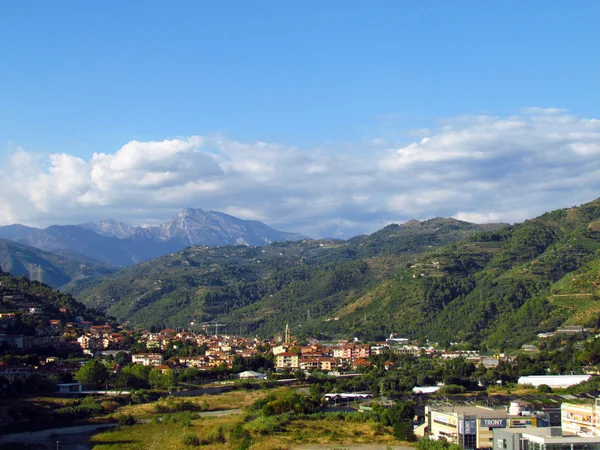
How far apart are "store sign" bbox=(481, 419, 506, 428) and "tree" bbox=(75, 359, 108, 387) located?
132 ft

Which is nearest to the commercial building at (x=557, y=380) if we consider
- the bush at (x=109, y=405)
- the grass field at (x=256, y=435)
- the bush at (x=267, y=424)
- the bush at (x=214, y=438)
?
the grass field at (x=256, y=435)

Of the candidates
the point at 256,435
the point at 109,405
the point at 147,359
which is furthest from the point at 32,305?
the point at 256,435

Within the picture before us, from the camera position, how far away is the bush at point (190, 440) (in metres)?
47.0

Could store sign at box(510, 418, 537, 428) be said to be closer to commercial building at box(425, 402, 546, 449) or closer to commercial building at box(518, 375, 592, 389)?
commercial building at box(425, 402, 546, 449)

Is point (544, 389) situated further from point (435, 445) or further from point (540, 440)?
point (540, 440)

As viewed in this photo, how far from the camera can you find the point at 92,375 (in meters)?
69.6

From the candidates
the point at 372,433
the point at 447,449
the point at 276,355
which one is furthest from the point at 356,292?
the point at 447,449

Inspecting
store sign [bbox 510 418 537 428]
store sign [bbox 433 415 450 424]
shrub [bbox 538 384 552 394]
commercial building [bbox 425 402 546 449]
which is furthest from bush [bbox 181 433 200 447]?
shrub [bbox 538 384 552 394]

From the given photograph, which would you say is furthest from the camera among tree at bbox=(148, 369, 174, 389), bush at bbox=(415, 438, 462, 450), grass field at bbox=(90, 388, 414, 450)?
tree at bbox=(148, 369, 174, 389)

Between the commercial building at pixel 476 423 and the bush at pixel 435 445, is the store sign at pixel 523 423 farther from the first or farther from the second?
the bush at pixel 435 445

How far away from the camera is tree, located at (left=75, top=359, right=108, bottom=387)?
229 feet

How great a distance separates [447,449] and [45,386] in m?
40.4

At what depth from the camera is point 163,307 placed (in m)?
183

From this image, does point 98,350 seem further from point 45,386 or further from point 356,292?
point 356,292
